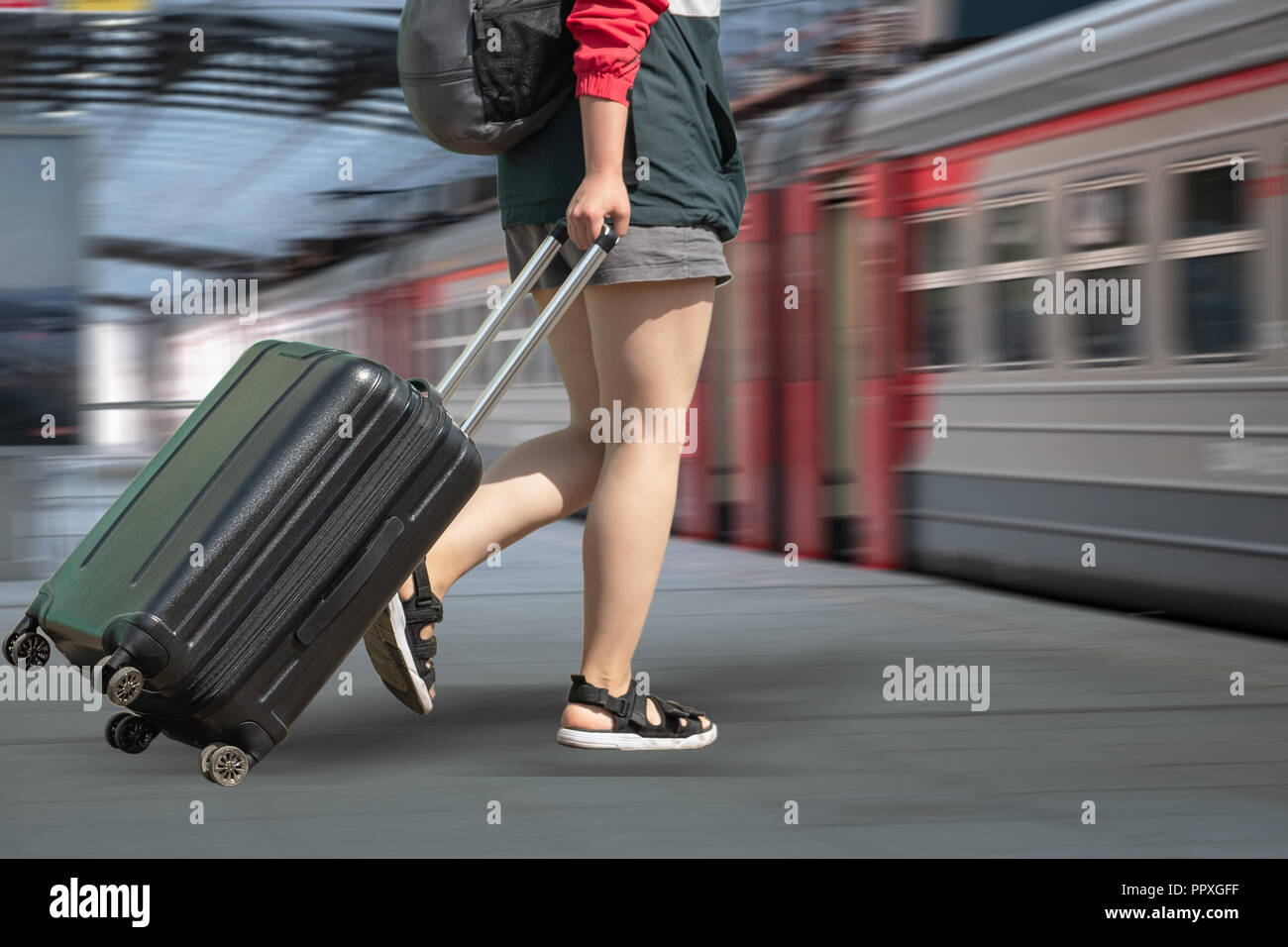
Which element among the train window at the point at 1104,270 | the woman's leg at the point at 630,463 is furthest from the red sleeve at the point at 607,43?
the train window at the point at 1104,270

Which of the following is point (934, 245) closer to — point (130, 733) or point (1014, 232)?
point (1014, 232)

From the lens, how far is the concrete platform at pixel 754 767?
301cm

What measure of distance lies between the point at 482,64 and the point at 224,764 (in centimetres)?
142

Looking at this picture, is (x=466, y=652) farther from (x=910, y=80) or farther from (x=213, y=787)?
(x=910, y=80)

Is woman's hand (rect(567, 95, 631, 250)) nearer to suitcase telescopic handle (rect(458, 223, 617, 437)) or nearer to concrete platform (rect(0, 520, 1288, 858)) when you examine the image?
suitcase telescopic handle (rect(458, 223, 617, 437))

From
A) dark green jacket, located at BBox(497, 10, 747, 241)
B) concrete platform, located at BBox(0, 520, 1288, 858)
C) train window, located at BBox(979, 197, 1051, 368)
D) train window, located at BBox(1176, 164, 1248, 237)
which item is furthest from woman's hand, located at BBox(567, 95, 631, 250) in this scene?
train window, located at BBox(979, 197, 1051, 368)

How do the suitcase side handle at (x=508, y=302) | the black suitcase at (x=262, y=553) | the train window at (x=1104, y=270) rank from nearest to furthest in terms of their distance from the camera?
the black suitcase at (x=262, y=553) → the suitcase side handle at (x=508, y=302) → the train window at (x=1104, y=270)

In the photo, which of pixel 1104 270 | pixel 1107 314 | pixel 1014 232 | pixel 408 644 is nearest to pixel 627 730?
pixel 408 644

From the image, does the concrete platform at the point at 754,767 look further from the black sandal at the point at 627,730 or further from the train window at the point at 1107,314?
the train window at the point at 1107,314

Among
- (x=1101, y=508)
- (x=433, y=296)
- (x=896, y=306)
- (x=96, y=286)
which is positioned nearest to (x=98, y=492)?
(x=433, y=296)

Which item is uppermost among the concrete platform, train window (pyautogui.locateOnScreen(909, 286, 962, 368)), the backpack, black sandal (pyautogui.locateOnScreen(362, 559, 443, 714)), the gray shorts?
the backpack

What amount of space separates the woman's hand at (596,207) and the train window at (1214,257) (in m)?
3.33

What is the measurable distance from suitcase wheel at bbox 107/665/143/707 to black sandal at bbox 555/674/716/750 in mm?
1053

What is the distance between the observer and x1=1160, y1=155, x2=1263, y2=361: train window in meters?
6.17
